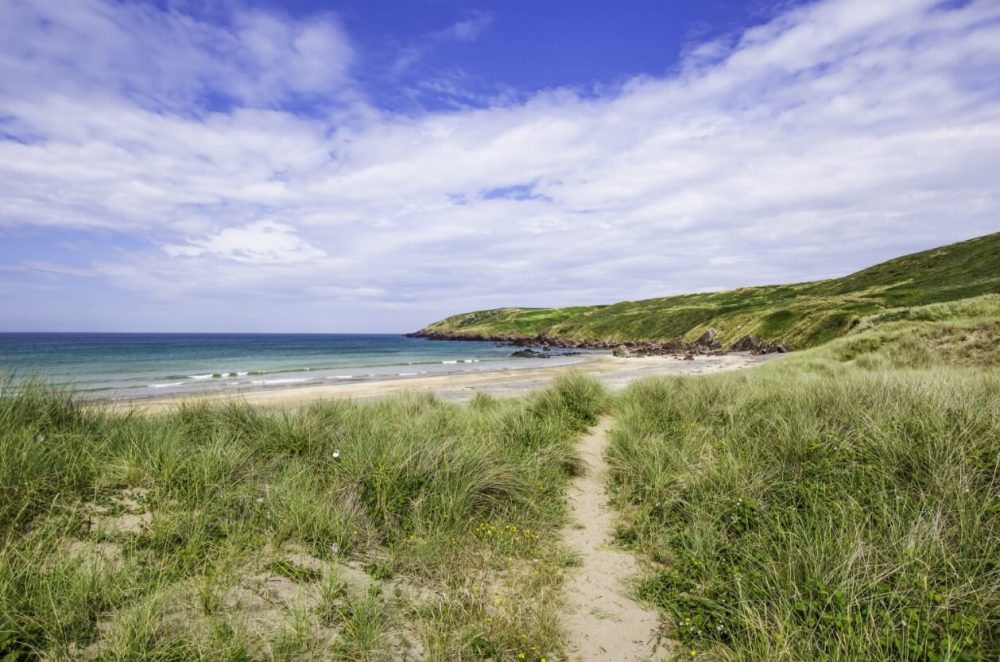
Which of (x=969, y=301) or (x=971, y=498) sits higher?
(x=969, y=301)

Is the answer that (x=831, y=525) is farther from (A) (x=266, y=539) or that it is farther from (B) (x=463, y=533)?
(A) (x=266, y=539)

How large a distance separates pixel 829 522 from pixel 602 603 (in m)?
2.18

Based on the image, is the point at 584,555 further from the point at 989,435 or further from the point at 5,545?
the point at 5,545

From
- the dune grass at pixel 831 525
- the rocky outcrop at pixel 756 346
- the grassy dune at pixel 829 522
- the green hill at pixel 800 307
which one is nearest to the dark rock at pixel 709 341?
the green hill at pixel 800 307

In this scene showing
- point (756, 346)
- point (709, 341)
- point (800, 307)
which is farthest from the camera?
point (709, 341)

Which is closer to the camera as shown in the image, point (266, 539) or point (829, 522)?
point (829, 522)

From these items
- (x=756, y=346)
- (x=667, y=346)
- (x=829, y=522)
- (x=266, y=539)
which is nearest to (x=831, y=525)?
(x=829, y=522)

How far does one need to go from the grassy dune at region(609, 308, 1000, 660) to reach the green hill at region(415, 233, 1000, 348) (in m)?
28.2

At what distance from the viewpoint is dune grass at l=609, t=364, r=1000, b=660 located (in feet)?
10.4

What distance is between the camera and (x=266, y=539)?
4469mm

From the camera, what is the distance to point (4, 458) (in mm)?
4406

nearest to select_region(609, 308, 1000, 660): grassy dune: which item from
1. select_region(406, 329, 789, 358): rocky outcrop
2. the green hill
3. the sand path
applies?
the sand path

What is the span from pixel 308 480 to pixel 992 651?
→ 19.5 ft

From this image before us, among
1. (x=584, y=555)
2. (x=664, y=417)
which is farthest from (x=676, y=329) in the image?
(x=584, y=555)
